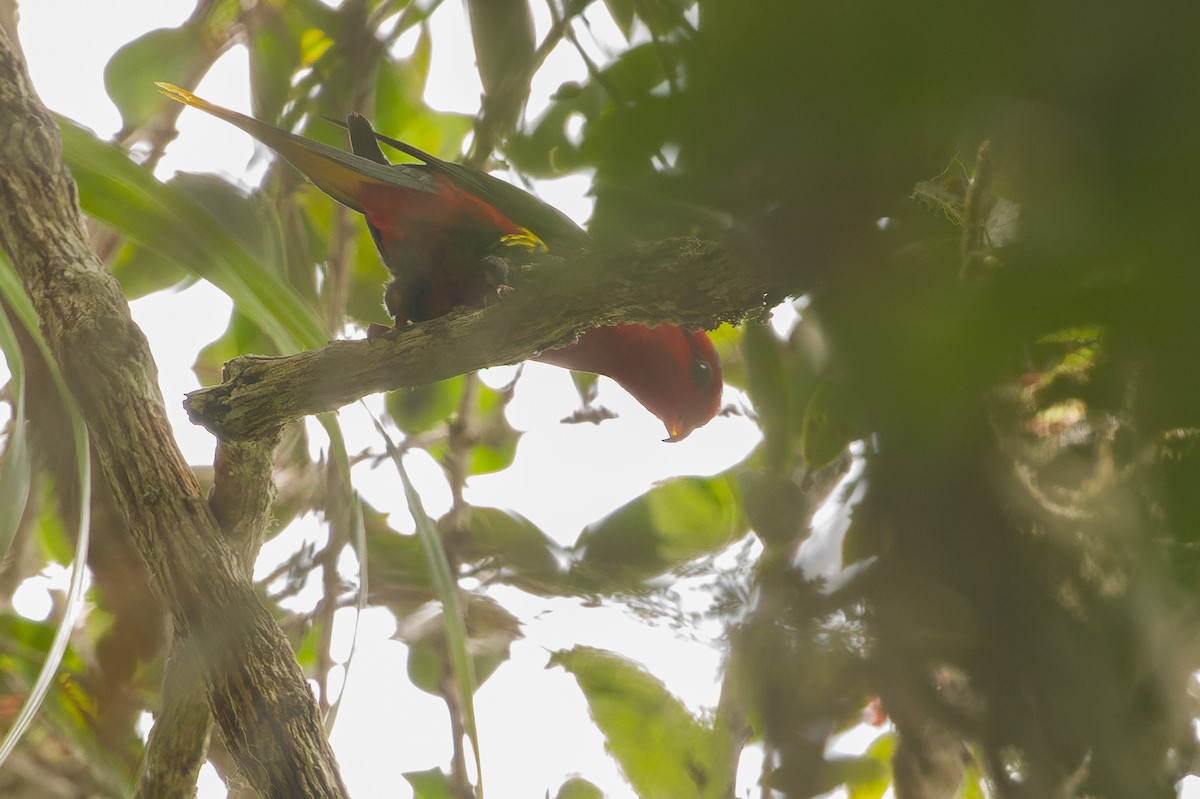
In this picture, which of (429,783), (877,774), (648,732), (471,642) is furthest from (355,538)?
(877,774)

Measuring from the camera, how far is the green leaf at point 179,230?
135cm

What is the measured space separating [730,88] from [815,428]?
4.6 inches

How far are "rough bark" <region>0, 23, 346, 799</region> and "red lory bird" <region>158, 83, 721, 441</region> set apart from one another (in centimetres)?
30

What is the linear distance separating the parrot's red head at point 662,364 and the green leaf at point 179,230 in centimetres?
47

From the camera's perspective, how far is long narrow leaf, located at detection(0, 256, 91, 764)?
106 centimetres

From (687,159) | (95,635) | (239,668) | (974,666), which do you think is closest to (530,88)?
(687,159)

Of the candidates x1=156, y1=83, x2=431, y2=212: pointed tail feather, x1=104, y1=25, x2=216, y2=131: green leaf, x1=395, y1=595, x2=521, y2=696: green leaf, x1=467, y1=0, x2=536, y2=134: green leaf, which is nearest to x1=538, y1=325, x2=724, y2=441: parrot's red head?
x1=156, y1=83, x2=431, y2=212: pointed tail feather

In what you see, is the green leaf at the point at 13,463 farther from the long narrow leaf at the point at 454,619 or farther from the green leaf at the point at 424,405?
the green leaf at the point at 424,405

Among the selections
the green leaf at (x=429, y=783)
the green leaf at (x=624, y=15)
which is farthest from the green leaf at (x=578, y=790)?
the green leaf at (x=429, y=783)

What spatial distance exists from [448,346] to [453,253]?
62 cm

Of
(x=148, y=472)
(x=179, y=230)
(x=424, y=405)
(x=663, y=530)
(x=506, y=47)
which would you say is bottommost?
(x=663, y=530)

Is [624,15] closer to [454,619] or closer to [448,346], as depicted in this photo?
[448,346]

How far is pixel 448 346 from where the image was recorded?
1029 mm

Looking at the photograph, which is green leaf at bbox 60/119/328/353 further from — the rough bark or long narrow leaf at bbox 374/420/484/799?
long narrow leaf at bbox 374/420/484/799
